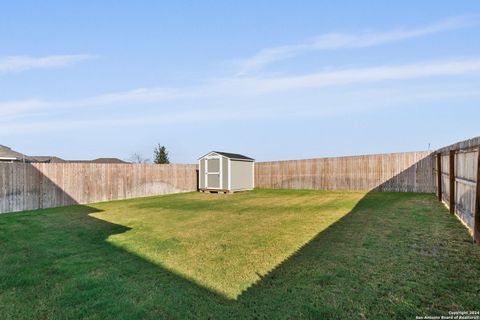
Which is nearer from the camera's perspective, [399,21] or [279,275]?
[279,275]

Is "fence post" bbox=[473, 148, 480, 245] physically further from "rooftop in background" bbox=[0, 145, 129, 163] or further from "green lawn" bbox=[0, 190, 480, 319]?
"rooftop in background" bbox=[0, 145, 129, 163]

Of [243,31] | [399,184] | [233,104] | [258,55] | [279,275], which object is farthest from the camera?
[233,104]

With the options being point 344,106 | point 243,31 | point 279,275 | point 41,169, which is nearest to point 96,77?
point 41,169

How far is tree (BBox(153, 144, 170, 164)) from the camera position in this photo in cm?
2608

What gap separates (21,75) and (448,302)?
16343 millimetres

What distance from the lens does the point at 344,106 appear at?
15.2m

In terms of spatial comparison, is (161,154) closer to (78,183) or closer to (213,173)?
(213,173)

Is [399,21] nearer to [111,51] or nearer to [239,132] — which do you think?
[111,51]

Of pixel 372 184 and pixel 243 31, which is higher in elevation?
pixel 243 31

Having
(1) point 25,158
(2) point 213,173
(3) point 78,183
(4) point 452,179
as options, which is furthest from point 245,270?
(1) point 25,158

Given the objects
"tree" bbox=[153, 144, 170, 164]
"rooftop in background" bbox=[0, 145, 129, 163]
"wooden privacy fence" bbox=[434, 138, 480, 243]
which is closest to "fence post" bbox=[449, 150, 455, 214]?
"wooden privacy fence" bbox=[434, 138, 480, 243]

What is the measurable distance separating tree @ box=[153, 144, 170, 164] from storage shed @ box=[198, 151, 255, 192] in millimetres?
8540

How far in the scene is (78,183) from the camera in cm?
1334

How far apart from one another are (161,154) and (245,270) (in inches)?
928
